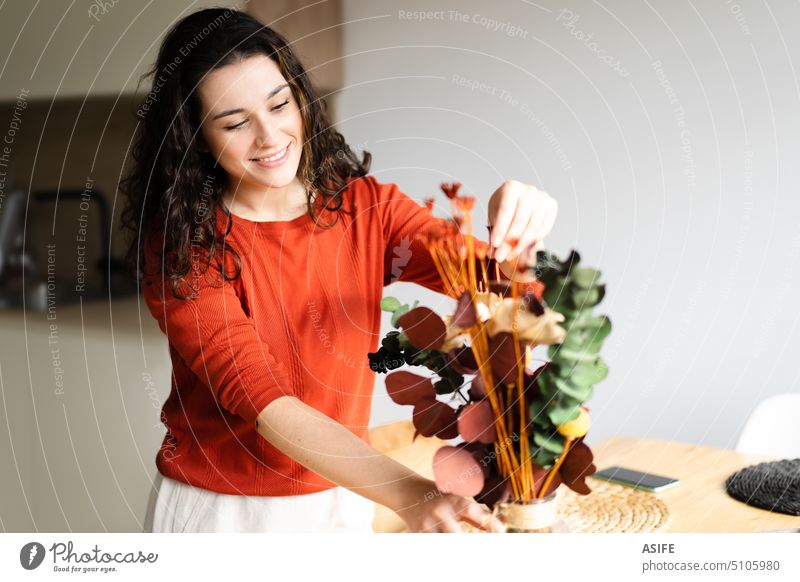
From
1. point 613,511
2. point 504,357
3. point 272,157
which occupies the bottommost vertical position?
point 613,511

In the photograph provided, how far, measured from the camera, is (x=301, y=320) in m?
0.67

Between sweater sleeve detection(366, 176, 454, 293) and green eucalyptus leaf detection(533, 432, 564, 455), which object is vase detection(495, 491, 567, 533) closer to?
green eucalyptus leaf detection(533, 432, 564, 455)

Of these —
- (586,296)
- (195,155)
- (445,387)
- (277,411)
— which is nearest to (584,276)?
(586,296)

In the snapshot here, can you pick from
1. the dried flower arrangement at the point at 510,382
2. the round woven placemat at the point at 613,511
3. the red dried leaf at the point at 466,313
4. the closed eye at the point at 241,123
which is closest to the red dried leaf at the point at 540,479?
the dried flower arrangement at the point at 510,382

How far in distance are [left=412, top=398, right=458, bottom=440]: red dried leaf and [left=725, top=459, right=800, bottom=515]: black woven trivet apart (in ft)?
1.47

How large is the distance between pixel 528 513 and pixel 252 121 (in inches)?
13.7

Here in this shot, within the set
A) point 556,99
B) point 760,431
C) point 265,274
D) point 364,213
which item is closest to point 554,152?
point 556,99

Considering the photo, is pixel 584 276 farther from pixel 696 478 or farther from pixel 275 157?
pixel 696 478

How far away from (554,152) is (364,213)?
0.23 m

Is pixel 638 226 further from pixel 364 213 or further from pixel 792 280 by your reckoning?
pixel 364 213

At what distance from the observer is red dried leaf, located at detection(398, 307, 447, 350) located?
0.49 metres

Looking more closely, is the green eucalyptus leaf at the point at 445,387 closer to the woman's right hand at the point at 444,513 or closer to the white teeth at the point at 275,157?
the woman's right hand at the point at 444,513

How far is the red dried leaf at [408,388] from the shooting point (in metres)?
0.50

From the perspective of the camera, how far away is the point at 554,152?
0.82 meters
